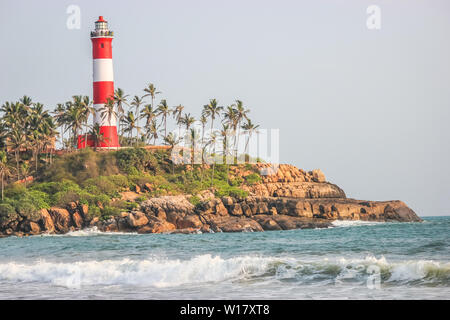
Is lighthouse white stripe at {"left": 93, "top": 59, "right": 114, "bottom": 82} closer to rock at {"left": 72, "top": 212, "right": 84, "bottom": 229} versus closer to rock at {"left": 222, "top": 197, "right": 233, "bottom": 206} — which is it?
rock at {"left": 72, "top": 212, "right": 84, "bottom": 229}

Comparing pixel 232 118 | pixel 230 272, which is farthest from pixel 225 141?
pixel 230 272

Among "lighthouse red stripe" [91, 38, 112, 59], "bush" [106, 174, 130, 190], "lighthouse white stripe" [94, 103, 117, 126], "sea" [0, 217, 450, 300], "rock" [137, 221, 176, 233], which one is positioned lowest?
"rock" [137, 221, 176, 233]

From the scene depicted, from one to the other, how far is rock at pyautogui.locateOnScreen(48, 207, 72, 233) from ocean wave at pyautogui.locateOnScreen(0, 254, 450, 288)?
3504cm

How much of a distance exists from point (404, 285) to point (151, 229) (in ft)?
129

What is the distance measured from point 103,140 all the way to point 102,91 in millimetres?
7212

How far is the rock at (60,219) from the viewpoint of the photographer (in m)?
57.3

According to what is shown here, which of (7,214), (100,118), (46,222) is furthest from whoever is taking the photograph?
(100,118)

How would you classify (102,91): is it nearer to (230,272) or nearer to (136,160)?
(136,160)

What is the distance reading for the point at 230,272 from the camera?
20672 mm

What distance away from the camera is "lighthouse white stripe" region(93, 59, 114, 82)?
63344mm

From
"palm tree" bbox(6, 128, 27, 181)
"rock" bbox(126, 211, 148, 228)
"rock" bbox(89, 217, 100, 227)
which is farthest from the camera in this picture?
"palm tree" bbox(6, 128, 27, 181)

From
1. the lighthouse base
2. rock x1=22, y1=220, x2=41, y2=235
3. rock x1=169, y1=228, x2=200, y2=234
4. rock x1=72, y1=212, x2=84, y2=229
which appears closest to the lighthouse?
the lighthouse base
